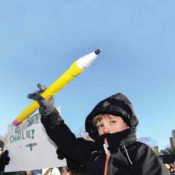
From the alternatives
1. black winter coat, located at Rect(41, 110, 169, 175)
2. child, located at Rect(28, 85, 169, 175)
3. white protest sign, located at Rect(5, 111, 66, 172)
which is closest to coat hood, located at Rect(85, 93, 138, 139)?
child, located at Rect(28, 85, 169, 175)

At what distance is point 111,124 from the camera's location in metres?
2.32

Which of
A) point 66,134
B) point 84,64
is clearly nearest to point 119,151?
point 66,134

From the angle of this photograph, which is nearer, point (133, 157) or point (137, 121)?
point (133, 157)

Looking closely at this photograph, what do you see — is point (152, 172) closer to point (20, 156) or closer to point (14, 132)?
point (20, 156)

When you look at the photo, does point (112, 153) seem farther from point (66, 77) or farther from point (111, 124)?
point (66, 77)

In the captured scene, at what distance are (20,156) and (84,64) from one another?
1707 mm

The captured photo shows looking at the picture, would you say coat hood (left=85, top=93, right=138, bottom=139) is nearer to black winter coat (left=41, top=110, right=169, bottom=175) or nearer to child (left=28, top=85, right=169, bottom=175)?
child (left=28, top=85, right=169, bottom=175)

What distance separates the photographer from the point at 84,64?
2092mm

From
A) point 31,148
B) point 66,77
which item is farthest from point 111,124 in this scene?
point 31,148

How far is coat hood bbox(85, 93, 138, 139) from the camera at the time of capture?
2233mm

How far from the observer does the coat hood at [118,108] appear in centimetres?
223

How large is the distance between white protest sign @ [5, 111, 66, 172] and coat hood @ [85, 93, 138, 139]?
0.60m

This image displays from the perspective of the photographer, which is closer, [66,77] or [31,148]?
[66,77]

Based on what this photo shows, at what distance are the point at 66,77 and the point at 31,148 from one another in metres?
1.22
